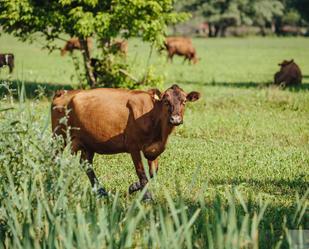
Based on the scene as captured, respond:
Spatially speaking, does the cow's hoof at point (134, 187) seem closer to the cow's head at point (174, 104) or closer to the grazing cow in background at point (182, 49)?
the cow's head at point (174, 104)

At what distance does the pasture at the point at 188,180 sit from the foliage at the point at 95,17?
132cm

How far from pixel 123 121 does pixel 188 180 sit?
4.59 ft

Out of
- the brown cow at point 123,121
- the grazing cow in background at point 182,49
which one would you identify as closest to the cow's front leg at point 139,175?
the brown cow at point 123,121

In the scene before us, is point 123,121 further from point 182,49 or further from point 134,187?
point 182,49

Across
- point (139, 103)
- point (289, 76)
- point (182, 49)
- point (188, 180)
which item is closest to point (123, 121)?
point (139, 103)

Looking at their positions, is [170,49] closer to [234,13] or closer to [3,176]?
[3,176]

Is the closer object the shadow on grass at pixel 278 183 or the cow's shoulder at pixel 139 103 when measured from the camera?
the cow's shoulder at pixel 139 103

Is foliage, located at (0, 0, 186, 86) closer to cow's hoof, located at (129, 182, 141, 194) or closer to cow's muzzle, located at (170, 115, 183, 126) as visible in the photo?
cow's hoof, located at (129, 182, 141, 194)

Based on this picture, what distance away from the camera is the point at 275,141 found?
12.4m

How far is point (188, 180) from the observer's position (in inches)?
348

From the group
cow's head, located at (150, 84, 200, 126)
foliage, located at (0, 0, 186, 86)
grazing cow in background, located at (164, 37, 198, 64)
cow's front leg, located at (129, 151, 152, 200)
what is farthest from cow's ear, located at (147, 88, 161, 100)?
grazing cow in background, located at (164, 37, 198, 64)

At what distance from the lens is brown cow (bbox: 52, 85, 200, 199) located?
791cm

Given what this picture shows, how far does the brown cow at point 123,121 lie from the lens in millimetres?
7914

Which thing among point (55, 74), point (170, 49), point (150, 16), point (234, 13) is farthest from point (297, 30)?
point (150, 16)
